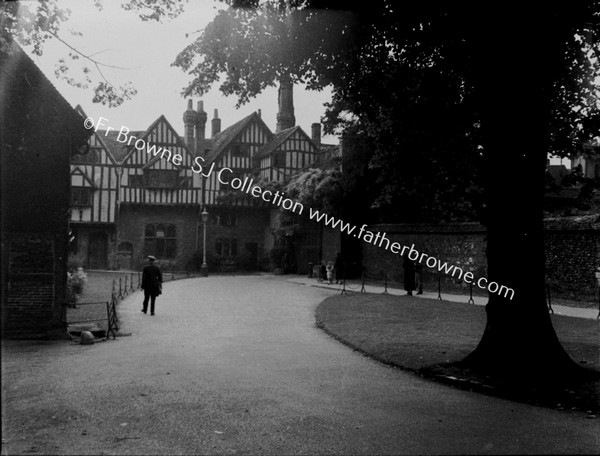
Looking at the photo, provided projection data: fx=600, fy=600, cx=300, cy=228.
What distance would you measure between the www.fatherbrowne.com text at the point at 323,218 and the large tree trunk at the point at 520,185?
363mm

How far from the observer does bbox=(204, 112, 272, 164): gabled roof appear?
143ft

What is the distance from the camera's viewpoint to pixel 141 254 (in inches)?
1692

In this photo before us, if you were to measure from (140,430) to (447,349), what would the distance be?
669 cm

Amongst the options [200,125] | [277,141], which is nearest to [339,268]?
[277,141]

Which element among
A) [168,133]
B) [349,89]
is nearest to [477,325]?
[349,89]

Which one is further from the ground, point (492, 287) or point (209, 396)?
point (492, 287)

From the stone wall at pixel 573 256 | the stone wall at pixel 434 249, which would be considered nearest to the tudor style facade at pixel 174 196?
the stone wall at pixel 434 249

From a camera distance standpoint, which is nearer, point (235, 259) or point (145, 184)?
point (145, 184)

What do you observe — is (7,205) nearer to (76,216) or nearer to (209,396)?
(209,396)

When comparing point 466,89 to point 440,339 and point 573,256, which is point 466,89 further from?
point 573,256

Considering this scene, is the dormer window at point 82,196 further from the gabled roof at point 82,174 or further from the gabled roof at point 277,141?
the gabled roof at point 277,141

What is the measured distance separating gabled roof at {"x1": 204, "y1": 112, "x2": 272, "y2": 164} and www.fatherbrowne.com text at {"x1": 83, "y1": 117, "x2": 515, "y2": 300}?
140cm

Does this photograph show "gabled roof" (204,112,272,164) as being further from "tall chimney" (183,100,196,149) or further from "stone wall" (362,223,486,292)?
"stone wall" (362,223,486,292)

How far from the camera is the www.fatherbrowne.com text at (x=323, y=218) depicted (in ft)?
74.9
